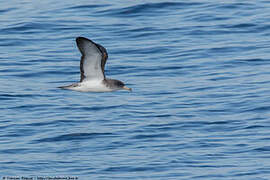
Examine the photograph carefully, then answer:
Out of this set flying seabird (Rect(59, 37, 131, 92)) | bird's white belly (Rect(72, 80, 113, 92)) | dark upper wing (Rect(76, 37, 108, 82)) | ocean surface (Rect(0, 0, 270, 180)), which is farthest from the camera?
bird's white belly (Rect(72, 80, 113, 92))

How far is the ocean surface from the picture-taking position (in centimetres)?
1480

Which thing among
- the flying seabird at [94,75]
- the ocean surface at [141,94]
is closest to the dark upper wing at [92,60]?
the flying seabird at [94,75]

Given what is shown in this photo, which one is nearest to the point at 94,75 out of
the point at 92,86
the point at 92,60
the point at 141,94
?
the point at 92,86

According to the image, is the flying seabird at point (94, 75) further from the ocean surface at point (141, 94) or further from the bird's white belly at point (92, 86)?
the ocean surface at point (141, 94)

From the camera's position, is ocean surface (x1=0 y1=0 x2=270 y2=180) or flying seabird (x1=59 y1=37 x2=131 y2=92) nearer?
flying seabird (x1=59 y1=37 x2=131 y2=92)

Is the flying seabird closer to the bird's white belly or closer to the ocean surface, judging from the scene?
the bird's white belly

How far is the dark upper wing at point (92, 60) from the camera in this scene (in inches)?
548

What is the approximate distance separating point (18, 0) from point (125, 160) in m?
15.0

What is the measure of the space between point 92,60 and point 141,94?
14.9 feet

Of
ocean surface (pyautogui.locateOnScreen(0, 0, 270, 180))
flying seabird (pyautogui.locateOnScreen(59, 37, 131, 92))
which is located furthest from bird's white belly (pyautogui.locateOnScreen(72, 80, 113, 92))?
ocean surface (pyautogui.locateOnScreen(0, 0, 270, 180))

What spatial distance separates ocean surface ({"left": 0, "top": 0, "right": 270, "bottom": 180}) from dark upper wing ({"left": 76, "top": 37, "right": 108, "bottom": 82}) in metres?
1.50

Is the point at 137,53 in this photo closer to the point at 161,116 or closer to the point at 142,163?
the point at 161,116

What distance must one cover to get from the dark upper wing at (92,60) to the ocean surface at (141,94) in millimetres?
1504

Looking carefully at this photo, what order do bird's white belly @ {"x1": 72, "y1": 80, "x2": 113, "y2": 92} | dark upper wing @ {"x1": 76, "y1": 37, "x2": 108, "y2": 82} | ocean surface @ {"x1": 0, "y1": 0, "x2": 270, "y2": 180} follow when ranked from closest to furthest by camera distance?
dark upper wing @ {"x1": 76, "y1": 37, "x2": 108, "y2": 82} → ocean surface @ {"x1": 0, "y1": 0, "x2": 270, "y2": 180} → bird's white belly @ {"x1": 72, "y1": 80, "x2": 113, "y2": 92}
